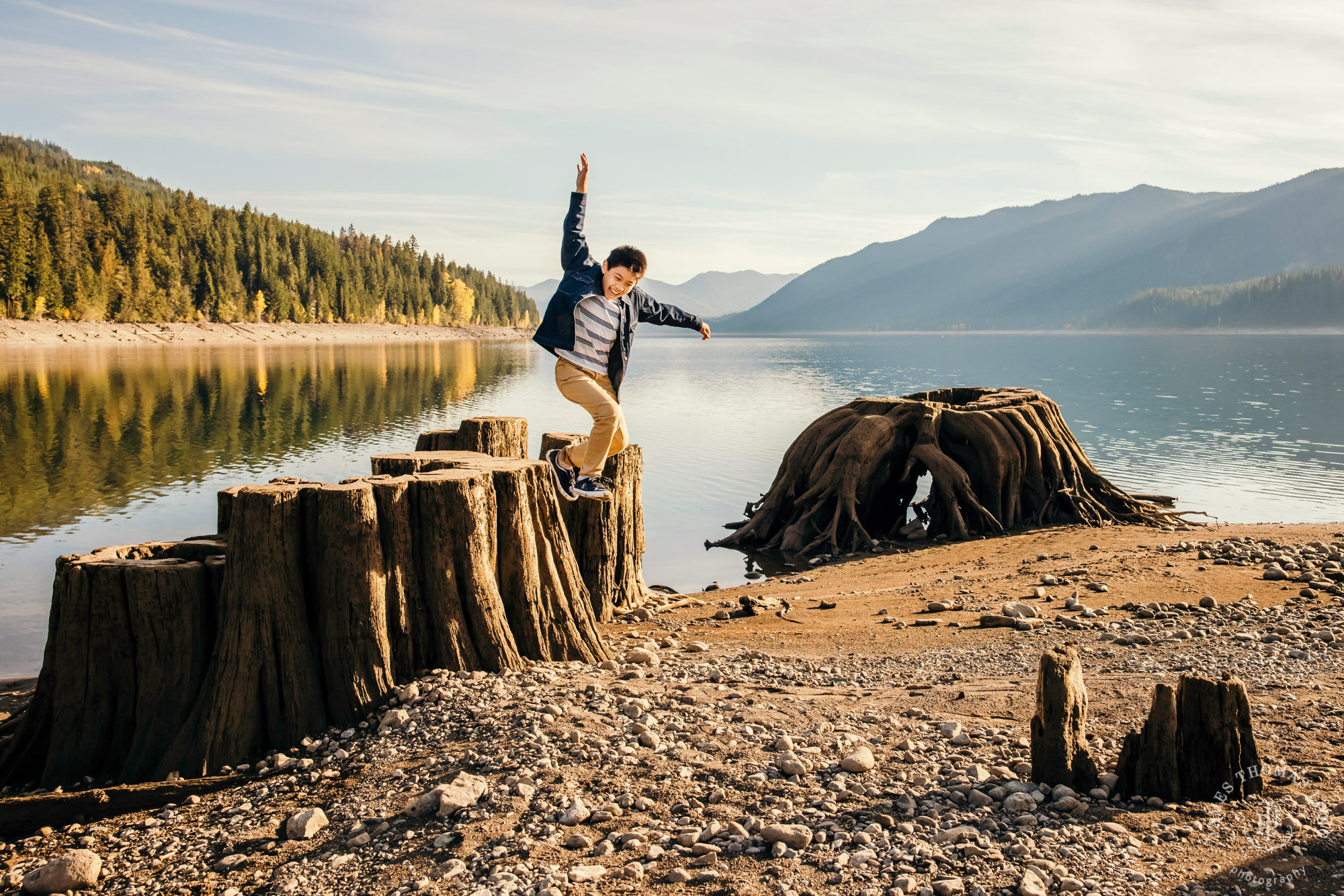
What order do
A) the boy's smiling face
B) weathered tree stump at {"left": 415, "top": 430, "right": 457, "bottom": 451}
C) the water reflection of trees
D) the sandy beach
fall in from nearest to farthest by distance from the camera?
the boy's smiling face
weathered tree stump at {"left": 415, "top": 430, "right": 457, "bottom": 451}
the water reflection of trees
the sandy beach

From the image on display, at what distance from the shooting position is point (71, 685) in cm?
605

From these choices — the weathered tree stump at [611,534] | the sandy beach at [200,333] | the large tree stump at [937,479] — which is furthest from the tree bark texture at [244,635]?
the sandy beach at [200,333]

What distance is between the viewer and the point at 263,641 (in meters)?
6.02

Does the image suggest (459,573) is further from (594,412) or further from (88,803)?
(88,803)

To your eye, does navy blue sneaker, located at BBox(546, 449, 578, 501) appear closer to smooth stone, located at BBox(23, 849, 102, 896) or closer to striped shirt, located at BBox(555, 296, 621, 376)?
striped shirt, located at BBox(555, 296, 621, 376)

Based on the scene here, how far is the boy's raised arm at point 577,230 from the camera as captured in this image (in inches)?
290

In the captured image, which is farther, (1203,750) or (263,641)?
(263,641)

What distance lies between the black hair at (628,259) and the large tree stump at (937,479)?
32.4 ft

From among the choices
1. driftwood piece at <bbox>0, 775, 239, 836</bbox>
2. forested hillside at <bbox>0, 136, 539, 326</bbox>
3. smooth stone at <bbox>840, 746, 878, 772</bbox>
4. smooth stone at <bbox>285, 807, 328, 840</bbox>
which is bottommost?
driftwood piece at <bbox>0, 775, 239, 836</bbox>

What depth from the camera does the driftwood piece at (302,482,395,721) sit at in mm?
6098

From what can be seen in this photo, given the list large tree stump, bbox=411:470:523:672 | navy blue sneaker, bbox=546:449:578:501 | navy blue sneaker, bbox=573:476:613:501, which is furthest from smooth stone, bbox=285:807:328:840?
navy blue sneaker, bbox=546:449:578:501


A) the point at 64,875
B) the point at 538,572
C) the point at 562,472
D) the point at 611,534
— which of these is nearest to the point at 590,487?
the point at 562,472

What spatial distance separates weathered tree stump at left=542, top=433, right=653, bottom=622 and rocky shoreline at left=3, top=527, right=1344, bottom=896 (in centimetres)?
254

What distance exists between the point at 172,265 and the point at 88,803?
128366mm
